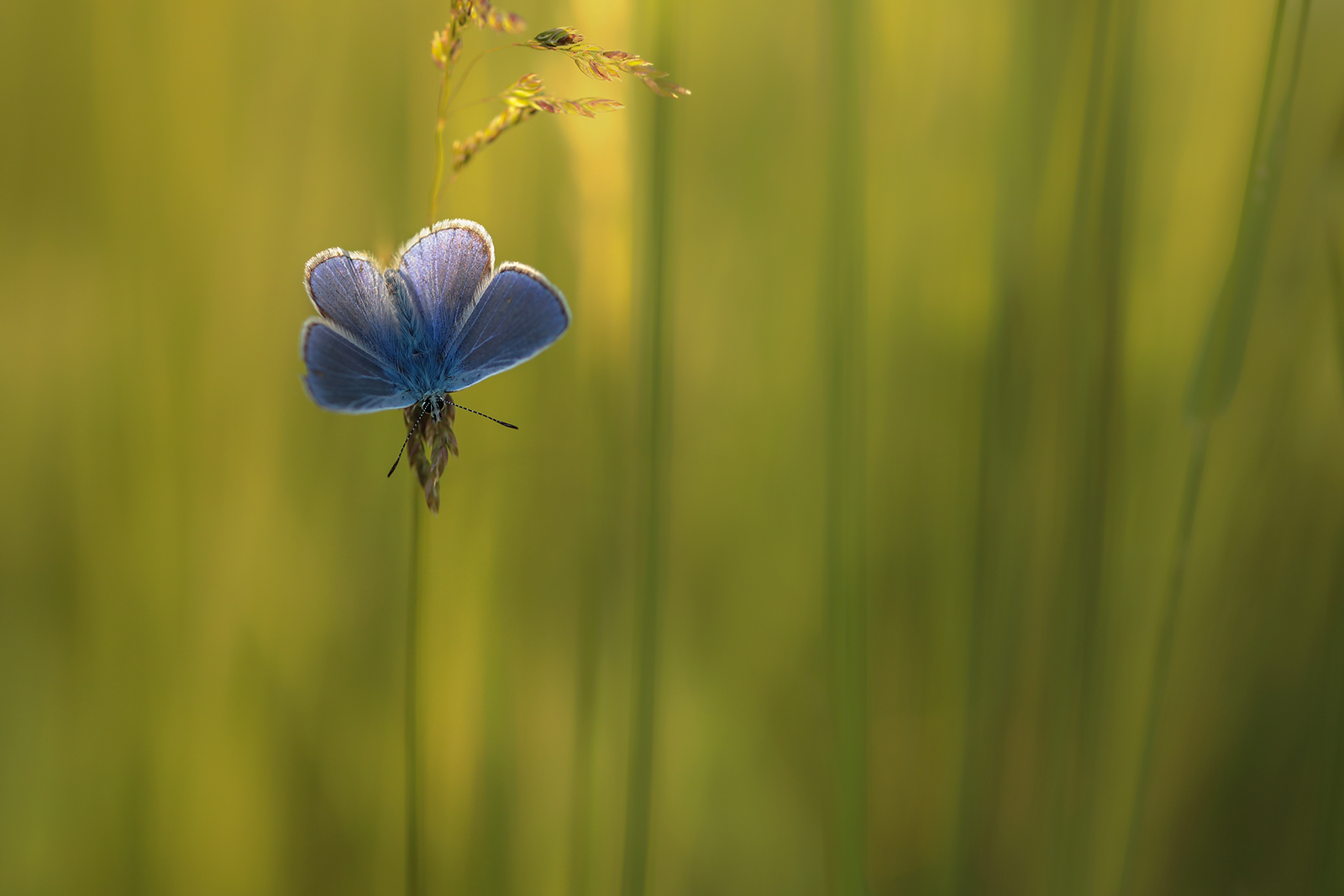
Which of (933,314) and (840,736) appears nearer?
(840,736)

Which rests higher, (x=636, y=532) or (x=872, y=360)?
(x=872, y=360)

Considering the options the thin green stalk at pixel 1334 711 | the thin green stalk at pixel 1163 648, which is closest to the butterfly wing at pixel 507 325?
the thin green stalk at pixel 1163 648

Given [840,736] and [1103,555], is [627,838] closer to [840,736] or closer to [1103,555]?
[840,736]

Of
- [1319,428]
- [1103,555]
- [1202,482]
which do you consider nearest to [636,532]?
[1103,555]

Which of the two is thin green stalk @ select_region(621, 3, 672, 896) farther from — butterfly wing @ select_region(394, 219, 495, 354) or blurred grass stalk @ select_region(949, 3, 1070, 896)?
blurred grass stalk @ select_region(949, 3, 1070, 896)

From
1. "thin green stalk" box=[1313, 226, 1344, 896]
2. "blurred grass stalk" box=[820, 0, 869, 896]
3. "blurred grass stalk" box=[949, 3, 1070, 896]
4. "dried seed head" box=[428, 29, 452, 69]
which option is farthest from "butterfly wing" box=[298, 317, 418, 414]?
"thin green stalk" box=[1313, 226, 1344, 896]

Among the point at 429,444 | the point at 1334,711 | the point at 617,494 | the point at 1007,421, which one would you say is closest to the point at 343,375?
the point at 429,444

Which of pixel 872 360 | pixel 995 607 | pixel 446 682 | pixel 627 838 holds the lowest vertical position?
pixel 627 838

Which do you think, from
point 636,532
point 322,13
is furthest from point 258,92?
point 636,532
